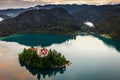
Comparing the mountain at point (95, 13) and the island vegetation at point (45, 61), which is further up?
the mountain at point (95, 13)

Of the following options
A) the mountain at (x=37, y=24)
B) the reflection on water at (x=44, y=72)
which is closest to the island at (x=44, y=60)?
the reflection on water at (x=44, y=72)

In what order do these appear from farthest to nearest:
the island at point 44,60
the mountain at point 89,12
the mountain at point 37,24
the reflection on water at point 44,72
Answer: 1. the mountain at point 89,12
2. the mountain at point 37,24
3. the island at point 44,60
4. the reflection on water at point 44,72

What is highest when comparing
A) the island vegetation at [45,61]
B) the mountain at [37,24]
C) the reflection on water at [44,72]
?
the mountain at [37,24]

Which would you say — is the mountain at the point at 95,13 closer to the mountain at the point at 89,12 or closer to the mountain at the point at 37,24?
the mountain at the point at 89,12

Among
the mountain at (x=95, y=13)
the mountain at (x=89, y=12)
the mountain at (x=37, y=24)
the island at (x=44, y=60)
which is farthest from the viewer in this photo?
the mountain at (x=95, y=13)

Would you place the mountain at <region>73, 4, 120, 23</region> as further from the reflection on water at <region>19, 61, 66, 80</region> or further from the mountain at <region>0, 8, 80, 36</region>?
the reflection on water at <region>19, 61, 66, 80</region>

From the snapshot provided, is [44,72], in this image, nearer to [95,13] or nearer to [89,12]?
[95,13]

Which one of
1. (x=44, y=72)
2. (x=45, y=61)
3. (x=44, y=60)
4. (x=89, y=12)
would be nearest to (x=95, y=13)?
(x=89, y=12)

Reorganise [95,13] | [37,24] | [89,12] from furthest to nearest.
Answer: [89,12] → [95,13] → [37,24]
